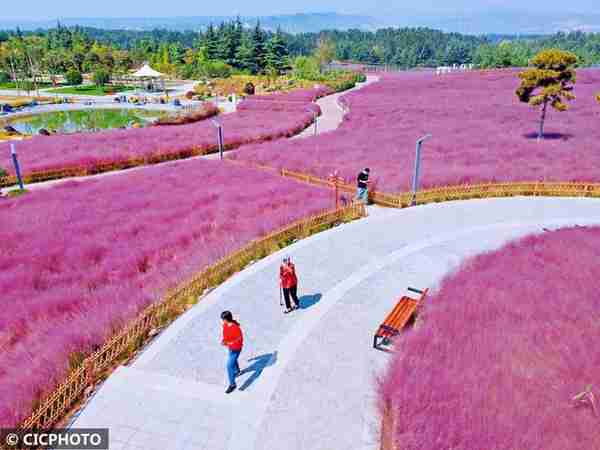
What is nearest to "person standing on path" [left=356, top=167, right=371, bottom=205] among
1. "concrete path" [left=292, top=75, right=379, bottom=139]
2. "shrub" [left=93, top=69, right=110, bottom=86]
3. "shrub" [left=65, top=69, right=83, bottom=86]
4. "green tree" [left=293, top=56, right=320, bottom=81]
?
"concrete path" [left=292, top=75, right=379, bottom=139]

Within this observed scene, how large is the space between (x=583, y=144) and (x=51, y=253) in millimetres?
30351

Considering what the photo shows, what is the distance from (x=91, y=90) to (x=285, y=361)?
83.9 metres

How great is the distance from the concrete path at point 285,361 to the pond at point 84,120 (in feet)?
136

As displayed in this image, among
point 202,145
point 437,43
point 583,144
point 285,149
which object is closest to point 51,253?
point 285,149

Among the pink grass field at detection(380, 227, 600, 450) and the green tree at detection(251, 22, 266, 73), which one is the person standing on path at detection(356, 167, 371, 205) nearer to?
the pink grass field at detection(380, 227, 600, 450)

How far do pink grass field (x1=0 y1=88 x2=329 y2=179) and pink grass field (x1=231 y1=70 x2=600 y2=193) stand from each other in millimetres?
5205

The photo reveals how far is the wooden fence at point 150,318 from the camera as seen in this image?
24.6ft

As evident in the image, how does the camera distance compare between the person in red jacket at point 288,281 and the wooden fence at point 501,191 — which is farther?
the wooden fence at point 501,191

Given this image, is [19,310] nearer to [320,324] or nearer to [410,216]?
[320,324]

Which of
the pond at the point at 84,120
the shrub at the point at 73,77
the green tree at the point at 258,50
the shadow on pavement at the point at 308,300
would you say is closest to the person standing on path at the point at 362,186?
the shadow on pavement at the point at 308,300

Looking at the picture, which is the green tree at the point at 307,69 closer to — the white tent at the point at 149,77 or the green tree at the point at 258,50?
the green tree at the point at 258,50

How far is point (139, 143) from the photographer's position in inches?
1353

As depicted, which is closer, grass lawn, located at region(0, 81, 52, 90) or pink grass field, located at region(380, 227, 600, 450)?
pink grass field, located at region(380, 227, 600, 450)

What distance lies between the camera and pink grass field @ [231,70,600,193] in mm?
21969
